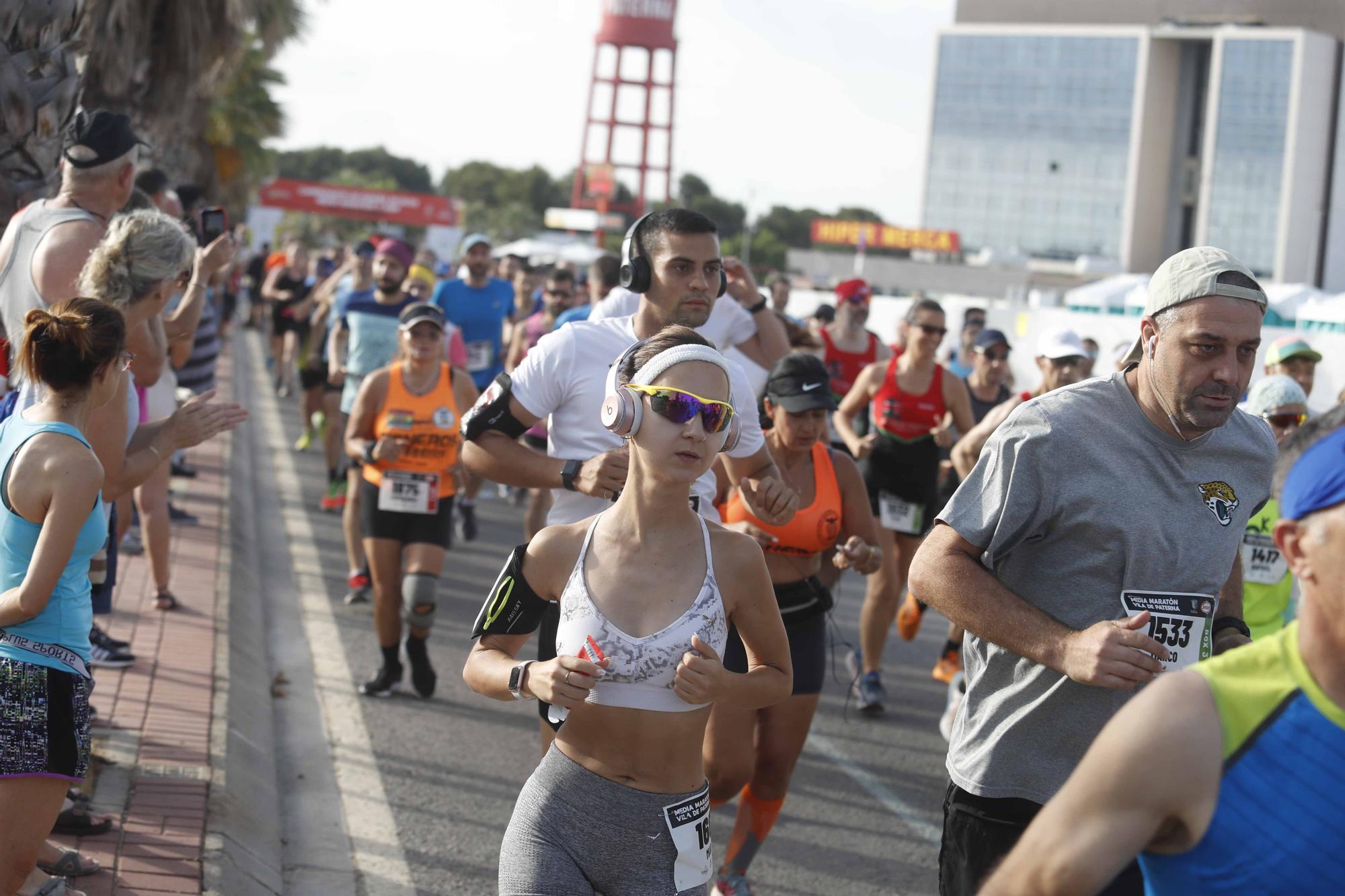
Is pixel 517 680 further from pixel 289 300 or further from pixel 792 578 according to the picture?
pixel 289 300

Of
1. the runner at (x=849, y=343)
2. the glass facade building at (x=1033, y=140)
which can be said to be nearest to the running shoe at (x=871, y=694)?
the runner at (x=849, y=343)

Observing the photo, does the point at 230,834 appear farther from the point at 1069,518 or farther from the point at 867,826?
the point at 1069,518

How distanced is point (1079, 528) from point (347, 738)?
4298 mm

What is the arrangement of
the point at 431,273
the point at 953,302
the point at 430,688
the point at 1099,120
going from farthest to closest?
1. the point at 1099,120
2. the point at 953,302
3. the point at 431,273
4. the point at 430,688

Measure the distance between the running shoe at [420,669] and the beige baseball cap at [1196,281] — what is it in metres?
4.77

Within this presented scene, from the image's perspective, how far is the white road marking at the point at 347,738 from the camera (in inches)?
198

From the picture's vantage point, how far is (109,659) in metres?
6.36

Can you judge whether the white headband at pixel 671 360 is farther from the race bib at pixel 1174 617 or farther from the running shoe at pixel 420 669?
the running shoe at pixel 420 669

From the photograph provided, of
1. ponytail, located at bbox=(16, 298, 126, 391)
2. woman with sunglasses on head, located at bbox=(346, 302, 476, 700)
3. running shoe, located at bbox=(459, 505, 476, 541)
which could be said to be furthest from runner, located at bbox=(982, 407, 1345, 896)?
running shoe, located at bbox=(459, 505, 476, 541)

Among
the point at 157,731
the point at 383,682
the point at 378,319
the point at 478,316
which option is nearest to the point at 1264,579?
the point at 383,682

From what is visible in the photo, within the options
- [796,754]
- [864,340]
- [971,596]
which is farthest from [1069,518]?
[864,340]

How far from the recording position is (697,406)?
10.2ft

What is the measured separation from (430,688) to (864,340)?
5.12 meters

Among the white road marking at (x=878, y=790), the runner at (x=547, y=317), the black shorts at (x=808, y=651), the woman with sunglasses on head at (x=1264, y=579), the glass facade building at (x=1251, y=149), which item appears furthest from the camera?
the glass facade building at (x=1251, y=149)
